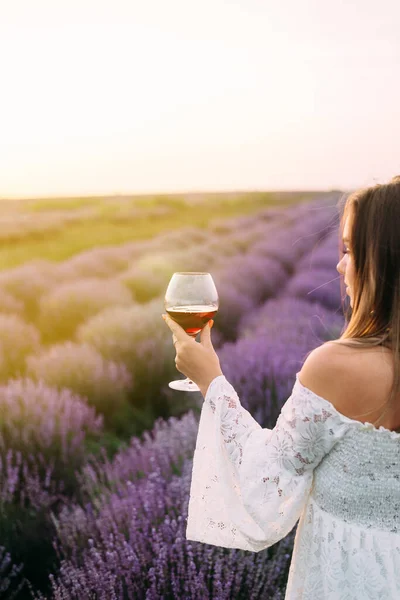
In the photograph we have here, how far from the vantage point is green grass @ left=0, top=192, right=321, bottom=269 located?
3791 millimetres

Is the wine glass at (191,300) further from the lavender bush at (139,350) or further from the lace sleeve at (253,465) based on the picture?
the lavender bush at (139,350)

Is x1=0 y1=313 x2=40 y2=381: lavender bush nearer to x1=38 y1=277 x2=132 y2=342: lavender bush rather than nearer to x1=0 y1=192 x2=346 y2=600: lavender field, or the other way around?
x1=0 y1=192 x2=346 y2=600: lavender field

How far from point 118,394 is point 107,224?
1851 millimetres

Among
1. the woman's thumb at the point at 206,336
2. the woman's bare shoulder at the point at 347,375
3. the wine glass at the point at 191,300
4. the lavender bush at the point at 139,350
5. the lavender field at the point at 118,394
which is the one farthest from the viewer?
the lavender bush at the point at 139,350

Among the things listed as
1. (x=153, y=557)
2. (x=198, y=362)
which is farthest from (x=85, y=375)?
(x=198, y=362)

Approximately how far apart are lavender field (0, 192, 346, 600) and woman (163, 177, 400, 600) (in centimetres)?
61

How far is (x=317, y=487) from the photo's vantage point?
127cm

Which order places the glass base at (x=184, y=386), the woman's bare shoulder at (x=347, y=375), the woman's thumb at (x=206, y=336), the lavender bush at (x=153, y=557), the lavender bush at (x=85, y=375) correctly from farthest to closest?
the lavender bush at (x=85, y=375), the lavender bush at (x=153, y=557), the glass base at (x=184, y=386), the woman's thumb at (x=206, y=336), the woman's bare shoulder at (x=347, y=375)

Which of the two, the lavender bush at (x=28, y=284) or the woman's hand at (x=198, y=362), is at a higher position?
the woman's hand at (x=198, y=362)

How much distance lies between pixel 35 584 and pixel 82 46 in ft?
7.90

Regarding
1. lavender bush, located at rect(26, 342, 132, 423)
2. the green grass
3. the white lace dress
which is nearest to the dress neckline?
the white lace dress

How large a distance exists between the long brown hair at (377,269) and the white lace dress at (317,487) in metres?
0.10

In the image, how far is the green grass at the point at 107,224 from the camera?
379cm

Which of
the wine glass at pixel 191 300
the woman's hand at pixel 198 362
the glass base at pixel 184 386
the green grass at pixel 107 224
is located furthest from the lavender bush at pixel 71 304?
the woman's hand at pixel 198 362
